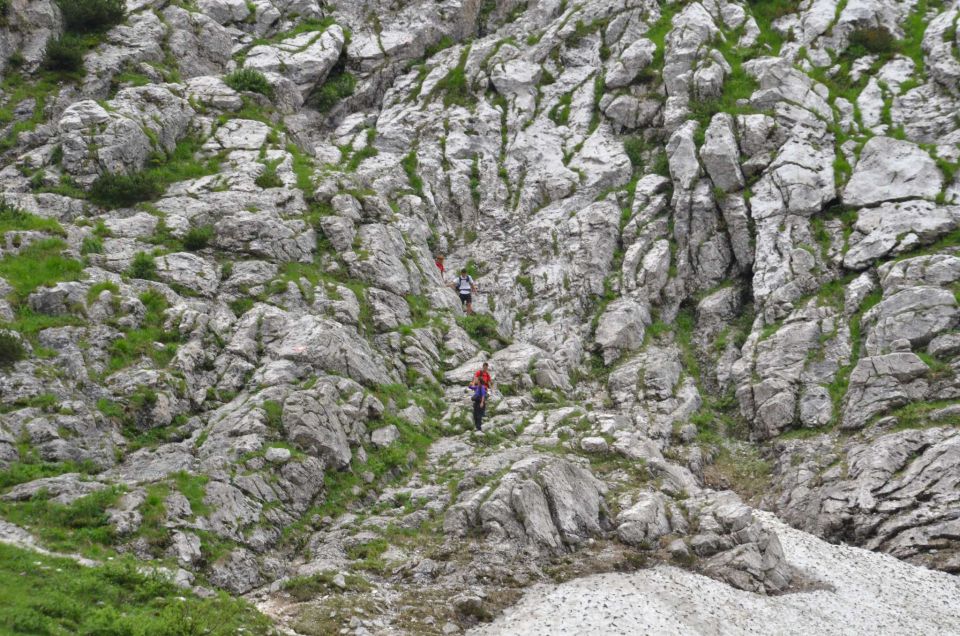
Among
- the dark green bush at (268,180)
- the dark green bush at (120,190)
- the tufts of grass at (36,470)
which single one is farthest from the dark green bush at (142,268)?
the tufts of grass at (36,470)

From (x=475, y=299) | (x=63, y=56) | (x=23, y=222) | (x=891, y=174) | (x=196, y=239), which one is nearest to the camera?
(x=23, y=222)

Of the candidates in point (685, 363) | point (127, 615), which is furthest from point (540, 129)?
point (127, 615)

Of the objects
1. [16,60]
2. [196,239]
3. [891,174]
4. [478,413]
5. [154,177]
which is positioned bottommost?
[478,413]

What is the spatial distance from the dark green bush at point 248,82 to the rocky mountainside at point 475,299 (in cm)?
18

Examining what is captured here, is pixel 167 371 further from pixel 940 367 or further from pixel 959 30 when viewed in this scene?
pixel 959 30

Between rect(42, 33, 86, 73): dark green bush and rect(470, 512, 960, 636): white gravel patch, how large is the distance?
140ft

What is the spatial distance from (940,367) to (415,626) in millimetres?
24133

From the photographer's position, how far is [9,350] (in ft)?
68.0

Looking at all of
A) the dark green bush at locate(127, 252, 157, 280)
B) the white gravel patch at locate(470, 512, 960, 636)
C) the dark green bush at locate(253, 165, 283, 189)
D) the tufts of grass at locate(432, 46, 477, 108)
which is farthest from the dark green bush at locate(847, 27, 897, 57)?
the dark green bush at locate(127, 252, 157, 280)

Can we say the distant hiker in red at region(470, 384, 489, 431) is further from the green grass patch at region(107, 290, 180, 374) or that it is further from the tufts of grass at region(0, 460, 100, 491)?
the tufts of grass at region(0, 460, 100, 491)

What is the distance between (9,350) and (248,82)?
2990 cm

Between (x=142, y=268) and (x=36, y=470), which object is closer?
(x=36, y=470)

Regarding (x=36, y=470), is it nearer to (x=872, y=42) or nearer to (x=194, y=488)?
(x=194, y=488)

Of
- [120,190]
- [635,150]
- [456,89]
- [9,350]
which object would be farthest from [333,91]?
[9,350]
